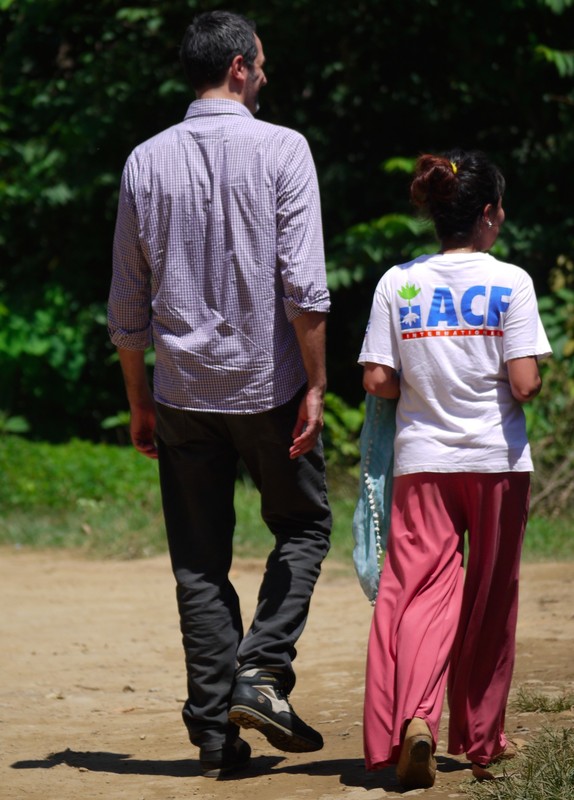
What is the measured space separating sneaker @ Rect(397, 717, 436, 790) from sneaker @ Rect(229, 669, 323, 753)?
14.3 inches

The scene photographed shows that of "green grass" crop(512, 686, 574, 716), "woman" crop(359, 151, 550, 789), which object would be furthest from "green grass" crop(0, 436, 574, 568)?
"woman" crop(359, 151, 550, 789)

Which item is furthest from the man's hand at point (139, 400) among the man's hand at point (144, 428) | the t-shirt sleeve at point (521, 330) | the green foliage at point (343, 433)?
the green foliage at point (343, 433)

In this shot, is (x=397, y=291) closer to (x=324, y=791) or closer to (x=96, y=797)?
(x=324, y=791)

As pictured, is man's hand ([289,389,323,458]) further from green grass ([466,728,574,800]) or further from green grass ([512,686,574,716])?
green grass ([512,686,574,716])

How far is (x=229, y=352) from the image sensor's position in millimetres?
3439

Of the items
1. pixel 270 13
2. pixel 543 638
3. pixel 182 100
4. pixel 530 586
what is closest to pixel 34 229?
pixel 182 100

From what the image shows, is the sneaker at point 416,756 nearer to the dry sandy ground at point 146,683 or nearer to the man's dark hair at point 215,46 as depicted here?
the dry sandy ground at point 146,683

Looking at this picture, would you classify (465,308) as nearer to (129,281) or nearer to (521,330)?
(521,330)

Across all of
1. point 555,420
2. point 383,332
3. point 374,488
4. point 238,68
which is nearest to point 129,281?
point 238,68

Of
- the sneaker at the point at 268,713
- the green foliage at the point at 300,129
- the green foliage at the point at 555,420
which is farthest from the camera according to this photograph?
the green foliage at the point at 300,129

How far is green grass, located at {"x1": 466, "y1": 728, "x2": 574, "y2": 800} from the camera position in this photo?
2.91m

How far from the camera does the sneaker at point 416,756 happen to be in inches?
122

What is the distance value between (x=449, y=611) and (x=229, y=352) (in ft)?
2.99

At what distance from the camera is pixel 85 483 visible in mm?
8984
